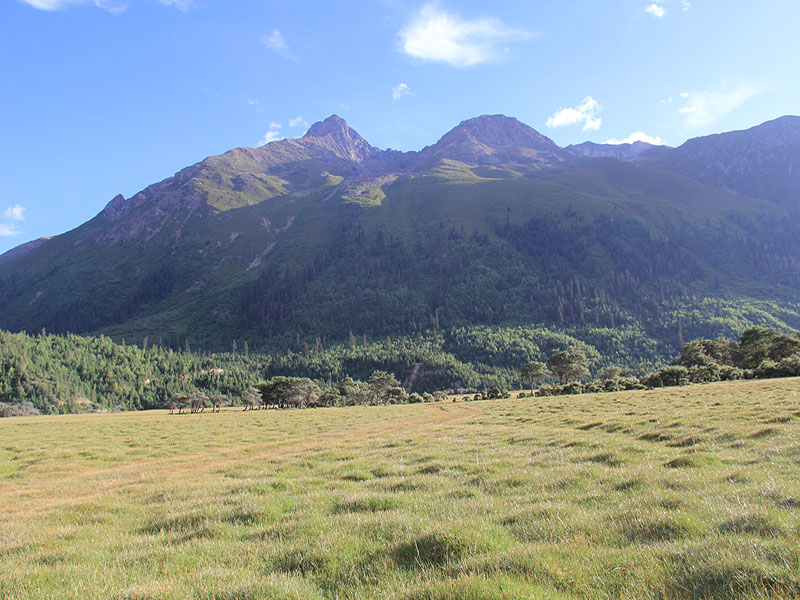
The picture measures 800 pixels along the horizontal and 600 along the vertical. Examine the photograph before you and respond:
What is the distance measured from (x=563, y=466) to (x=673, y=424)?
9.54 metres

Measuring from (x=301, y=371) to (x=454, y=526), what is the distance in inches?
6942

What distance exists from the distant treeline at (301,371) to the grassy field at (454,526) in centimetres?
6533

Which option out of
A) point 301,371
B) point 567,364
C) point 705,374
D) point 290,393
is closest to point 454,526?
point 705,374

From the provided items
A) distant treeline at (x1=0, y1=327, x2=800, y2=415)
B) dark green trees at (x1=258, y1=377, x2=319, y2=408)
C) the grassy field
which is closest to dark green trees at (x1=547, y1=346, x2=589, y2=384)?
distant treeline at (x1=0, y1=327, x2=800, y2=415)

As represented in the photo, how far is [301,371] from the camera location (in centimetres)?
17550

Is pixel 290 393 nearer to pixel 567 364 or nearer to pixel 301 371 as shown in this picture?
pixel 567 364

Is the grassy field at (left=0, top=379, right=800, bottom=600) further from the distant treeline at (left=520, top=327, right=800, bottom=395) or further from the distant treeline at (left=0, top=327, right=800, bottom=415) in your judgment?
the distant treeline at (left=0, top=327, right=800, bottom=415)

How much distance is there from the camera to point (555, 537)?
6574 millimetres

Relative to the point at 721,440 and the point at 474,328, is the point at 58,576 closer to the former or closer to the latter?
the point at 721,440

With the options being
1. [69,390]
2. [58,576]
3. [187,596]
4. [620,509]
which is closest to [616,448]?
[620,509]

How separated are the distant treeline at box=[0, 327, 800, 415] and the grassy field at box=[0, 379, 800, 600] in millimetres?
65334

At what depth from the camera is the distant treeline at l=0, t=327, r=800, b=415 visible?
10519 centimetres

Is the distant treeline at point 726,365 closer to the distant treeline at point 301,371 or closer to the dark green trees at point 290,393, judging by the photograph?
the distant treeline at point 301,371

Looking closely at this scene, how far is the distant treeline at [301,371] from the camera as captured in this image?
105188 millimetres
